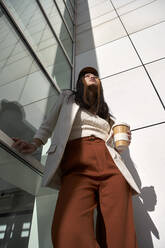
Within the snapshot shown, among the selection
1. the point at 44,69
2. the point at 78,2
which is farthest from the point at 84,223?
the point at 78,2

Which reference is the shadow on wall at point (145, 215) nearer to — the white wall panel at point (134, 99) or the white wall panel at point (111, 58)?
the white wall panel at point (134, 99)

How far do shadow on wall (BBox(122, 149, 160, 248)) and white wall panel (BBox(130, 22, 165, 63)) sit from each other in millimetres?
1423

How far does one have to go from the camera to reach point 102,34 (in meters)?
2.73

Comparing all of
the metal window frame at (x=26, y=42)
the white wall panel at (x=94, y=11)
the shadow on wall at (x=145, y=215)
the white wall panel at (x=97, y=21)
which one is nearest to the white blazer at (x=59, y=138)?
the shadow on wall at (x=145, y=215)

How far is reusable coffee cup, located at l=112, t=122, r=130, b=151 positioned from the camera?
31.7 inches

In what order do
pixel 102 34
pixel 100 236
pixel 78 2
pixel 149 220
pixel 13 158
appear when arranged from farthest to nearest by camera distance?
pixel 78 2 → pixel 102 34 → pixel 149 220 → pixel 13 158 → pixel 100 236

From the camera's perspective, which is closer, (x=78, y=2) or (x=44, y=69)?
(x=44, y=69)

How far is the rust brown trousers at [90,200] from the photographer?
23.1 inches

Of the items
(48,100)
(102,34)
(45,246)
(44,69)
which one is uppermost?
(102,34)

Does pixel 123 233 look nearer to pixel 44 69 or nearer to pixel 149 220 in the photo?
pixel 149 220

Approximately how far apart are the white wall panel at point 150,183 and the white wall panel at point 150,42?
1.00 m

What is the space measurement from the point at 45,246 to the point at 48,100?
1.14m

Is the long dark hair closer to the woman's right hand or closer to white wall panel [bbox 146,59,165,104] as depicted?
the woman's right hand

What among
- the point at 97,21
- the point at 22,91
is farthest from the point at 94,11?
the point at 22,91
